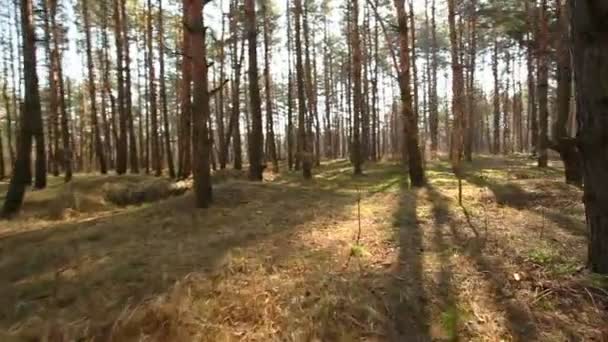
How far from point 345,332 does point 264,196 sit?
573cm

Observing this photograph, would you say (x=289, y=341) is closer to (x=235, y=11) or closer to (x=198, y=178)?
(x=198, y=178)

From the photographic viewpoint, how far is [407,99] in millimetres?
10938

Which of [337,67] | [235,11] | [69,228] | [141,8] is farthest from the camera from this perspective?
[337,67]

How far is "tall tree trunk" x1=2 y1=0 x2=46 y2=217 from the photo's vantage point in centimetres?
980

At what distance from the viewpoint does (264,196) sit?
31.6ft

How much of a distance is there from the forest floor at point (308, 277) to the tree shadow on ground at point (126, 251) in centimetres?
2

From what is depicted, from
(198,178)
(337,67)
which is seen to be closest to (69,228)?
(198,178)

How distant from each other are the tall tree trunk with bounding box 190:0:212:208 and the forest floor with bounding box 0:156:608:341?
1.90 feet

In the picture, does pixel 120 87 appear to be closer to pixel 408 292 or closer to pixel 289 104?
pixel 289 104

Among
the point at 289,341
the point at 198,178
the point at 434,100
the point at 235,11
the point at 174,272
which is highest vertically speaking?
the point at 235,11

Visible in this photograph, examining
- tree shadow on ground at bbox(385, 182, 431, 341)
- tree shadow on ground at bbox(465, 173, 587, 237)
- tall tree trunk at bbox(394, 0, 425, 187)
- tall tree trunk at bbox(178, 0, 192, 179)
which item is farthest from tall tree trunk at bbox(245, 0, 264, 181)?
tree shadow on ground at bbox(385, 182, 431, 341)

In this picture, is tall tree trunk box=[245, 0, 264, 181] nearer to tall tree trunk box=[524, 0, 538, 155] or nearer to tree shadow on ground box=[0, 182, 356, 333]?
tree shadow on ground box=[0, 182, 356, 333]

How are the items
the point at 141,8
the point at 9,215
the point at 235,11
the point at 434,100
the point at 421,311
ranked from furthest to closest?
1. the point at 434,100
2. the point at 141,8
3. the point at 235,11
4. the point at 9,215
5. the point at 421,311

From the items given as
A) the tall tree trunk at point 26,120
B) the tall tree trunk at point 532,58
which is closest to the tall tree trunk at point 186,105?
the tall tree trunk at point 26,120
